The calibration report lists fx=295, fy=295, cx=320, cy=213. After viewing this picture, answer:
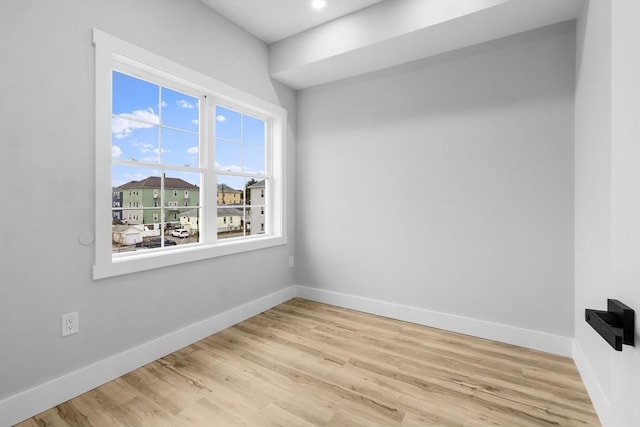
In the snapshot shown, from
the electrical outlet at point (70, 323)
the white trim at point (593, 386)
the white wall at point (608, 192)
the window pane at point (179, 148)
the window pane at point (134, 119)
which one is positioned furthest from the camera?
the window pane at point (179, 148)

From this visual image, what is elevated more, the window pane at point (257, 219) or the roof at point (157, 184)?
the roof at point (157, 184)

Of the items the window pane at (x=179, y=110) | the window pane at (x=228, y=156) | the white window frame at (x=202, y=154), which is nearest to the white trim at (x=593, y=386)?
the white window frame at (x=202, y=154)

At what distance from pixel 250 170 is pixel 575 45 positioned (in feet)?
10.0

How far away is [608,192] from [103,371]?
3140 millimetres

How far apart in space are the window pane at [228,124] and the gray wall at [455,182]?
89 cm

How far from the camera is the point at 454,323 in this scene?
2766 mm

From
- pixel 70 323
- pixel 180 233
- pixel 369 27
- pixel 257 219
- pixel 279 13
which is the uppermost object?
pixel 279 13

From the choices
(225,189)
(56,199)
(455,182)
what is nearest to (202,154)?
(225,189)

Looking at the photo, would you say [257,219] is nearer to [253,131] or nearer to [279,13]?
[253,131]

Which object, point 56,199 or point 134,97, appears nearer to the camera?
point 56,199

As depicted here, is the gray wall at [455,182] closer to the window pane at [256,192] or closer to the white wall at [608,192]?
the white wall at [608,192]

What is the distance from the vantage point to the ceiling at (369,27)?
224 centimetres

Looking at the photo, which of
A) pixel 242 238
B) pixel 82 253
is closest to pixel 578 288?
pixel 242 238

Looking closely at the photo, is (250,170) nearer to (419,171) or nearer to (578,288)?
(419,171)
